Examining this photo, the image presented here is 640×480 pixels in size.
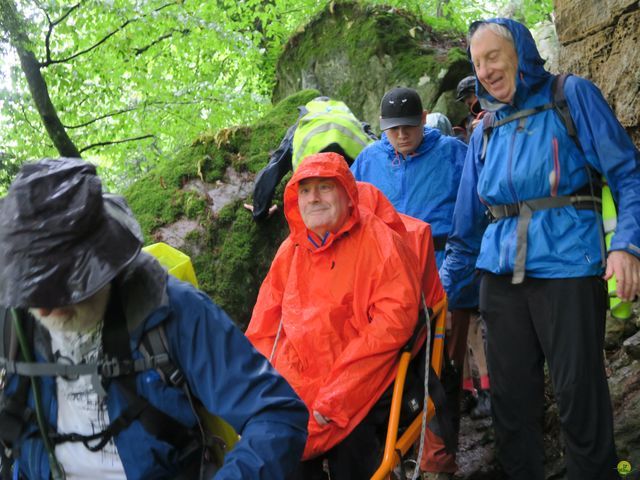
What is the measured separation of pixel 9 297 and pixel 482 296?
251 centimetres

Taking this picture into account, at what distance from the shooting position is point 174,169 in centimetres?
702

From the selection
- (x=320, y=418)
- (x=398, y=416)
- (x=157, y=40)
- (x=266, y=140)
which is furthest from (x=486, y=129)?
(x=157, y=40)

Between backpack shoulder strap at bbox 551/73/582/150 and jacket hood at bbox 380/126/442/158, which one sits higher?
backpack shoulder strap at bbox 551/73/582/150

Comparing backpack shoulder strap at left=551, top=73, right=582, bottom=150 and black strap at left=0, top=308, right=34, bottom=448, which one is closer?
black strap at left=0, top=308, right=34, bottom=448

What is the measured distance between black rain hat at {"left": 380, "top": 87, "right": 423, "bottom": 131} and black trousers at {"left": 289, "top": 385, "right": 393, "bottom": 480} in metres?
2.13

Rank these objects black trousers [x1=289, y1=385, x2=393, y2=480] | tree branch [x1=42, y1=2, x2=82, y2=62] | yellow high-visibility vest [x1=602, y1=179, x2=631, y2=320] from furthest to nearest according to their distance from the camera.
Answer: tree branch [x1=42, y1=2, x2=82, y2=62], black trousers [x1=289, y1=385, x2=393, y2=480], yellow high-visibility vest [x1=602, y1=179, x2=631, y2=320]

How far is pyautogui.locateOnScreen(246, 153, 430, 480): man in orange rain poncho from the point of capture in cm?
310

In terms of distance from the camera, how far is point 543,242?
311 cm

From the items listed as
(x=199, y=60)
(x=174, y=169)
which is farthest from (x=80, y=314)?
(x=199, y=60)

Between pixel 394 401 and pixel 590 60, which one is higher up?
pixel 590 60

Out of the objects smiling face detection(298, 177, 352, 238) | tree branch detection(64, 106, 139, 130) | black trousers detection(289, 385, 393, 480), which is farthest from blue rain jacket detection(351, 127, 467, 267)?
tree branch detection(64, 106, 139, 130)

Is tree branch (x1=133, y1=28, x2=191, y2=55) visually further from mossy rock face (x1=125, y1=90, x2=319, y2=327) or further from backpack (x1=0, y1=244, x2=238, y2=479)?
backpack (x1=0, y1=244, x2=238, y2=479)

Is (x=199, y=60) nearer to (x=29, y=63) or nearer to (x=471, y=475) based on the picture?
(x=29, y=63)

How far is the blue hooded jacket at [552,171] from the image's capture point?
9.48 feet
